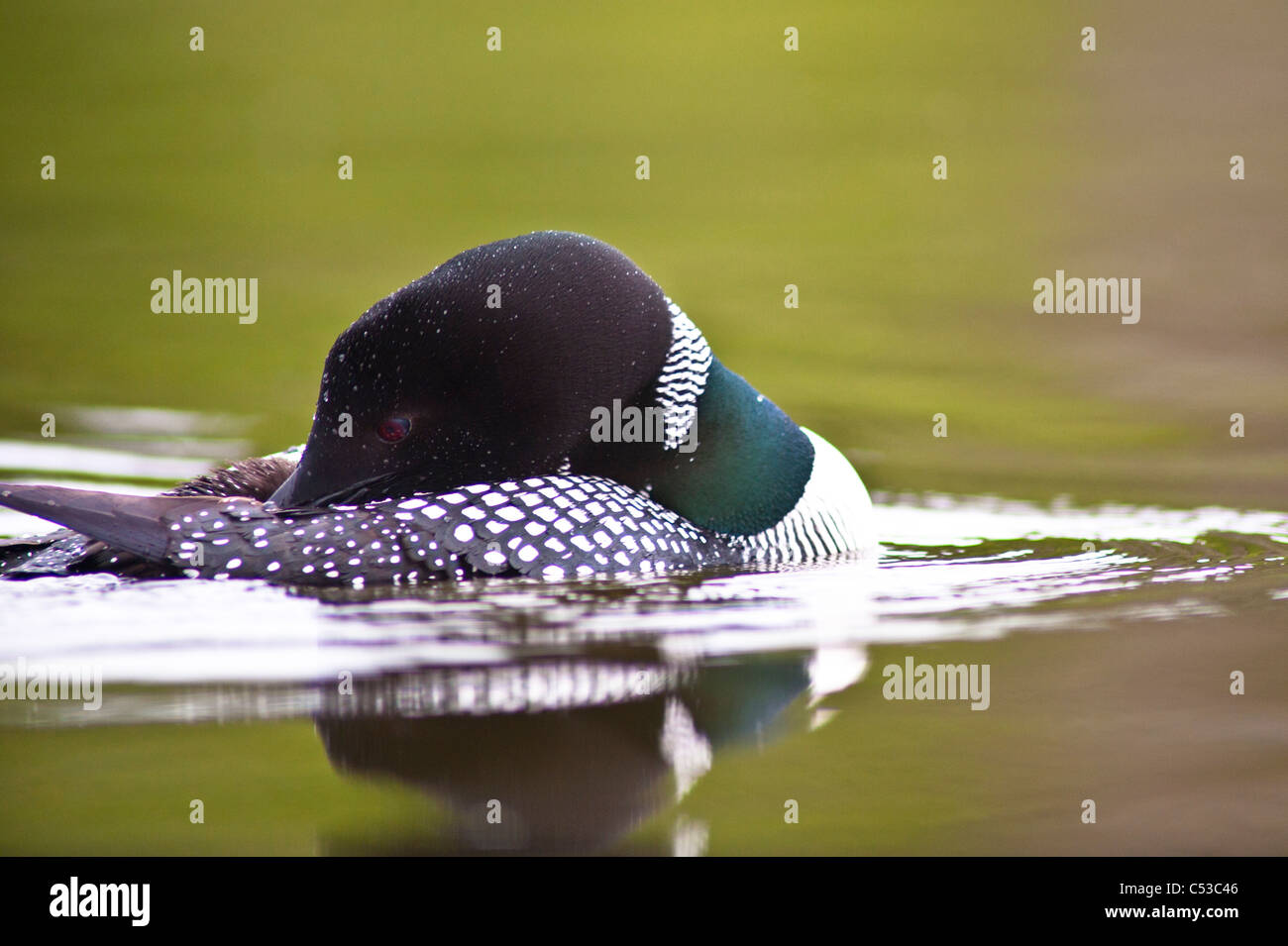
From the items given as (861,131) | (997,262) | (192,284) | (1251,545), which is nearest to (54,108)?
(192,284)

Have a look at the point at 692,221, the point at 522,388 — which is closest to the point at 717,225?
the point at 692,221

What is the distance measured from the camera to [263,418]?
6316 millimetres

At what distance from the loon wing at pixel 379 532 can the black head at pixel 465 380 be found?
0.12m

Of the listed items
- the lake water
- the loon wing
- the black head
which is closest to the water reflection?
the lake water

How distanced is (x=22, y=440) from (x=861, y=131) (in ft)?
15.9

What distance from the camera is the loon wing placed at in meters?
3.67

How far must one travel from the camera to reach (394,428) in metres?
3.96

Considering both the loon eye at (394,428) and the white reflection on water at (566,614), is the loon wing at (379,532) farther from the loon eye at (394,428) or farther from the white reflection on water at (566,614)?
the loon eye at (394,428)

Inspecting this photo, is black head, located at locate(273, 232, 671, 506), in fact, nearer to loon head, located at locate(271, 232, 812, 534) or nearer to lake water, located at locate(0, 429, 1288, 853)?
loon head, located at locate(271, 232, 812, 534)

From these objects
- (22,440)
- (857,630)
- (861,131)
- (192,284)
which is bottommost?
(857,630)

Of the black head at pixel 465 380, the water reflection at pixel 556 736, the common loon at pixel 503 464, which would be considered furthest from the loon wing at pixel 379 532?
the water reflection at pixel 556 736

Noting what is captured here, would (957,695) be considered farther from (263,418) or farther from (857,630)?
(263,418)

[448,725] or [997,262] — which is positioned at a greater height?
[997,262]

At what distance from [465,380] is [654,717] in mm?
1211
